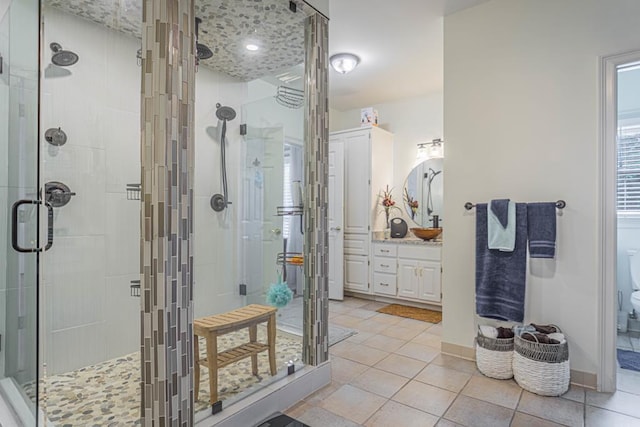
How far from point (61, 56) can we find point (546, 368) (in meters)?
3.28

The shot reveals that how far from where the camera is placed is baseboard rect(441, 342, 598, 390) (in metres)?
2.28

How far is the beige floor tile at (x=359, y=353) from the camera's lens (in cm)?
275

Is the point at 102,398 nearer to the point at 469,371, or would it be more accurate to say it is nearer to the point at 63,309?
the point at 63,309

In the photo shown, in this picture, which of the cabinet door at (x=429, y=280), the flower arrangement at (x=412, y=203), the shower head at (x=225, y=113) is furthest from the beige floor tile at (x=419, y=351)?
the shower head at (x=225, y=113)

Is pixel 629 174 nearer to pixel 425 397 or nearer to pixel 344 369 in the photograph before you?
pixel 425 397

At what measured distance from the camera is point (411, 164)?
480 centimetres

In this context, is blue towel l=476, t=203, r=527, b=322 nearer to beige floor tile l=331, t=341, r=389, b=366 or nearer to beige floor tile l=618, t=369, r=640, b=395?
beige floor tile l=618, t=369, r=640, b=395

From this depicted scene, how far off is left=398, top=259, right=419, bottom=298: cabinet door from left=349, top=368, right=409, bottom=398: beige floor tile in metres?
1.80

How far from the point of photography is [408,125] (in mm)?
4828

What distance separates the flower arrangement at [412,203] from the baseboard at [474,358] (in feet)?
7.07

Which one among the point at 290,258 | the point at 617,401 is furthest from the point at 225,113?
the point at 617,401

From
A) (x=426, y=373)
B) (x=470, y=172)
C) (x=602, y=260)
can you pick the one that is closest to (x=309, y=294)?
(x=426, y=373)

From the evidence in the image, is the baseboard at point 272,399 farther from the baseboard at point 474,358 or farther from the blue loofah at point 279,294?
the baseboard at point 474,358

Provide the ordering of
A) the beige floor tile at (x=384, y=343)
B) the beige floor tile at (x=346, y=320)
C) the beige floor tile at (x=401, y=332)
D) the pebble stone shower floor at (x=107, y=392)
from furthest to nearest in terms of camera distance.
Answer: the beige floor tile at (x=346, y=320)
the beige floor tile at (x=401, y=332)
the beige floor tile at (x=384, y=343)
the pebble stone shower floor at (x=107, y=392)
